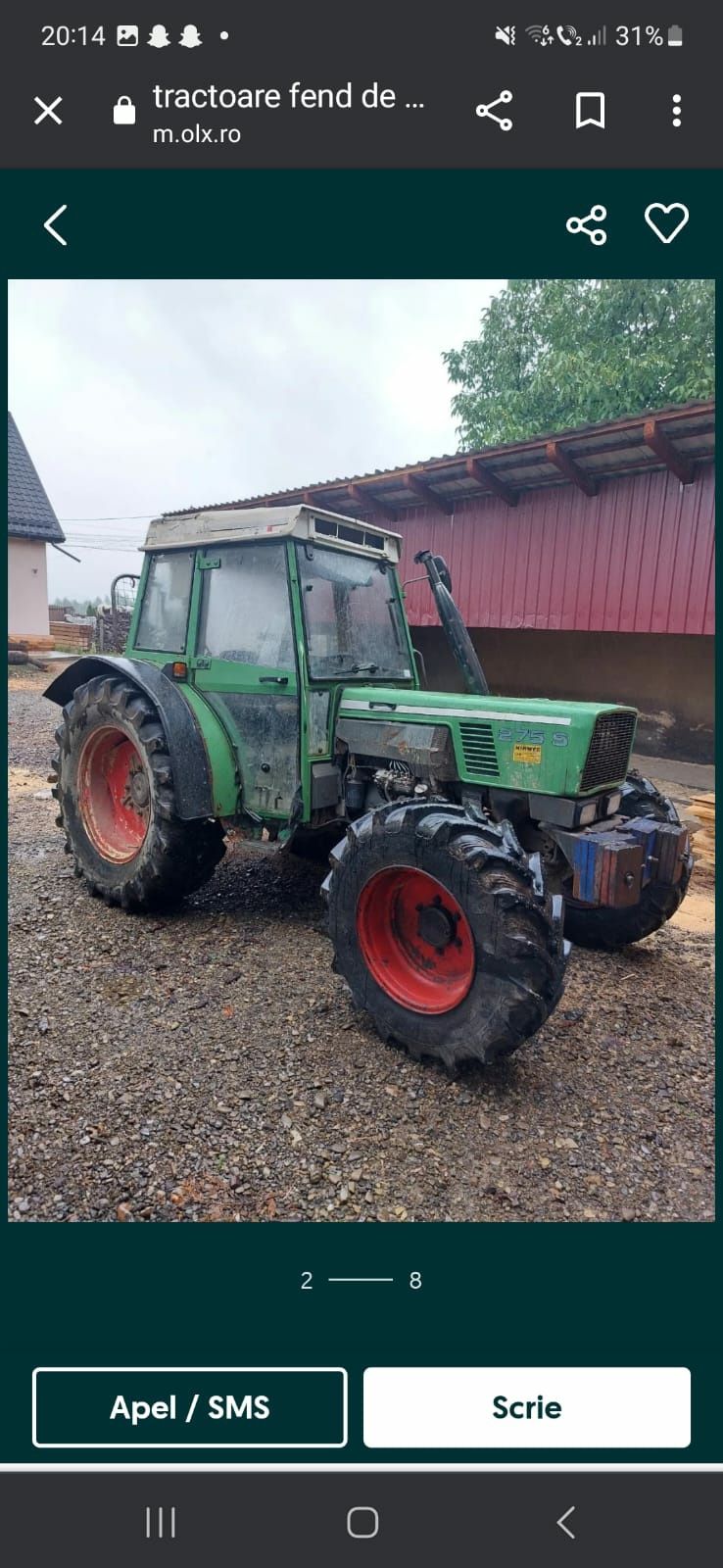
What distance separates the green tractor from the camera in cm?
295

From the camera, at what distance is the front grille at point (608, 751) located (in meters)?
3.34

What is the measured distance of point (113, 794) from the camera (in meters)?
4.83

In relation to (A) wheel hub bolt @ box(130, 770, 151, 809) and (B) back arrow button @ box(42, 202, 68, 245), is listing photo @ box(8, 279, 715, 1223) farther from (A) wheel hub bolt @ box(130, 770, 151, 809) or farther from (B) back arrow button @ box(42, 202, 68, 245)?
(B) back arrow button @ box(42, 202, 68, 245)

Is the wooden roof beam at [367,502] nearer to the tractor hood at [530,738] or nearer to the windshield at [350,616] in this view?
the windshield at [350,616]

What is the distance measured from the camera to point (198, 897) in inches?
187

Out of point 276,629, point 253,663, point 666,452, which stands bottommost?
point 253,663

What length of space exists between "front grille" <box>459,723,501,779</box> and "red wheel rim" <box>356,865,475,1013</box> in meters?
0.65

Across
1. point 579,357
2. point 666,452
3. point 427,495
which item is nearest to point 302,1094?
point 666,452

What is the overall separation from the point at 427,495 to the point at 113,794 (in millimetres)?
6978

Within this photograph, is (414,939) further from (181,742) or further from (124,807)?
(124,807)

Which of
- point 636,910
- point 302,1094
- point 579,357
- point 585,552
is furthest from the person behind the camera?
point 579,357

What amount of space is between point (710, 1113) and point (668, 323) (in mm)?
14762

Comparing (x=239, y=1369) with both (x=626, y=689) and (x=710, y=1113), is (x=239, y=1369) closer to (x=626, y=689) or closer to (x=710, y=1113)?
(x=710, y=1113)

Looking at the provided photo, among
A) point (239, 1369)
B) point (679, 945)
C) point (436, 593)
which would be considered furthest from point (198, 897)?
point (239, 1369)
